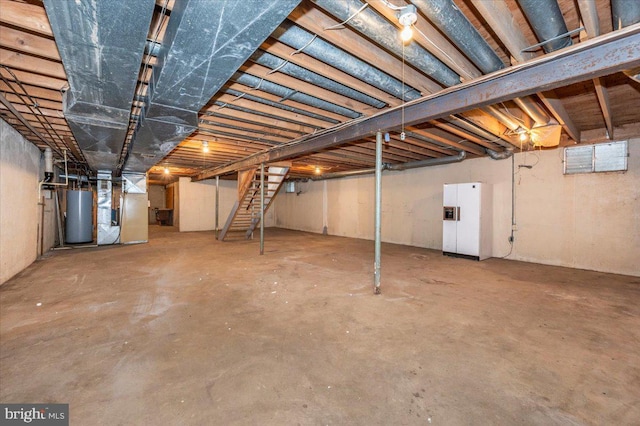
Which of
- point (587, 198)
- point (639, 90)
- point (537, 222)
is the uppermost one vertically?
point (639, 90)

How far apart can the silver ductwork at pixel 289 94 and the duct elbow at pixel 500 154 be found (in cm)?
360

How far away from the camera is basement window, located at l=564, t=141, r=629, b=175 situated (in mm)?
4246

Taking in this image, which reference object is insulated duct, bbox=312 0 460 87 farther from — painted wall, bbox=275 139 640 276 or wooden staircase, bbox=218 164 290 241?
wooden staircase, bbox=218 164 290 241

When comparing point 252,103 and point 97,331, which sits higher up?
point 252,103

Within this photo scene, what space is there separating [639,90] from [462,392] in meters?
4.04

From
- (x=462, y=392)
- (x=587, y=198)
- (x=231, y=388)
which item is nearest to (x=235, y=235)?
(x=231, y=388)

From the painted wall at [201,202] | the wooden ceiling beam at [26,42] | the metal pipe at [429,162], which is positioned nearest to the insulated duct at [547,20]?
the wooden ceiling beam at [26,42]

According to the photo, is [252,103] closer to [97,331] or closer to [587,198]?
[97,331]

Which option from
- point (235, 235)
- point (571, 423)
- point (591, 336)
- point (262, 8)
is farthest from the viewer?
point (235, 235)

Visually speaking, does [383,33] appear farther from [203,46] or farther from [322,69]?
[203,46]

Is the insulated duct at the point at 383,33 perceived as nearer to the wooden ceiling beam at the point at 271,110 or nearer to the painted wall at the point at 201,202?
the wooden ceiling beam at the point at 271,110

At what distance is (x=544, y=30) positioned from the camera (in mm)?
1735

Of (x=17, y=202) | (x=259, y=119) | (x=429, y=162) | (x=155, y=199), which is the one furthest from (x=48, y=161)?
(x=155, y=199)

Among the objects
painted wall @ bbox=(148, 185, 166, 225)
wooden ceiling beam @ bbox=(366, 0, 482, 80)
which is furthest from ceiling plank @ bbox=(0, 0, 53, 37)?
painted wall @ bbox=(148, 185, 166, 225)
